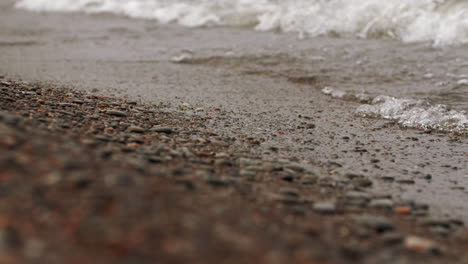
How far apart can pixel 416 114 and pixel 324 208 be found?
2451mm

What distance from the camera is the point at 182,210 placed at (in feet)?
5.15

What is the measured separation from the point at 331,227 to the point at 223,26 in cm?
763

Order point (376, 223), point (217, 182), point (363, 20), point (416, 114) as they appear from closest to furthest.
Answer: point (376, 223), point (217, 182), point (416, 114), point (363, 20)

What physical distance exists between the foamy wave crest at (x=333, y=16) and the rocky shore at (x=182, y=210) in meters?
5.17

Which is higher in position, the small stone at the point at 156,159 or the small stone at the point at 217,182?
the small stone at the point at 156,159

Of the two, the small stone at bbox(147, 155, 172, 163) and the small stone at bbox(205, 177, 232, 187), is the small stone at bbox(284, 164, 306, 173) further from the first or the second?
the small stone at bbox(147, 155, 172, 163)

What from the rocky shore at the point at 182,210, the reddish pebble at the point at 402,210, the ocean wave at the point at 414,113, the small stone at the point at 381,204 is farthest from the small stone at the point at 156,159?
the ocean wave at the point at 414,113

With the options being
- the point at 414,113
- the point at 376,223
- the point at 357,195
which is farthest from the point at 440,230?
the point at 414,113

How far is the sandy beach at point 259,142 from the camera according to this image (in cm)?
158

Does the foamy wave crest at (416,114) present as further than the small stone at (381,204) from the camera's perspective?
Yes

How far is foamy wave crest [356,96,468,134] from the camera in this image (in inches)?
150

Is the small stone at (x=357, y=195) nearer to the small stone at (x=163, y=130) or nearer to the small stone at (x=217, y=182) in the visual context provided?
the small stone at (x=217, y=182)

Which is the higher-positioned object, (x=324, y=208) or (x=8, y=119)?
(x=8, y=119)

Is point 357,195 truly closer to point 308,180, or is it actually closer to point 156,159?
point 308,180
